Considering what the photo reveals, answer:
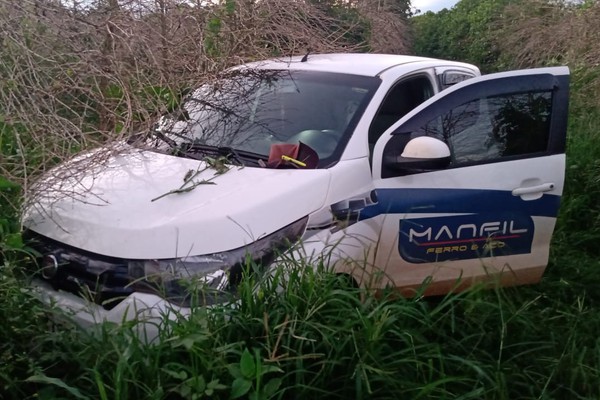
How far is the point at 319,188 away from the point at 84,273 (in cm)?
123

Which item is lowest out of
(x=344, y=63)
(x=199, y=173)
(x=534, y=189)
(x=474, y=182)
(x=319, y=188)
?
(x=534, y=189)

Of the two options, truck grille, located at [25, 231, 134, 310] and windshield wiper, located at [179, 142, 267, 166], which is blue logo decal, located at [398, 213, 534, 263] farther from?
truck grille, located at [25, 231, 134, 310]

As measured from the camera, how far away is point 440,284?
13.0ft

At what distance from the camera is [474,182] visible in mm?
4027

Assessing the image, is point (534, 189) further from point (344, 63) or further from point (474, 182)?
point (344, 63)

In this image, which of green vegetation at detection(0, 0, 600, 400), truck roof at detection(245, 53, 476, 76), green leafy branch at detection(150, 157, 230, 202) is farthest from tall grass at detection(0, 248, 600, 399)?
truck roof at detection(245, 53, 476, 76)

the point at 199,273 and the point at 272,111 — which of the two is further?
the point at 272,111

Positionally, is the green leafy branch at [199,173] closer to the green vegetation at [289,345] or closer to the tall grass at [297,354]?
the green vegetation at [289,345]

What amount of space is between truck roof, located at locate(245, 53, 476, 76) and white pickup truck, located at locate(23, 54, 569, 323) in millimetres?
20

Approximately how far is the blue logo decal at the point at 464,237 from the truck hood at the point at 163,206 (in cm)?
63

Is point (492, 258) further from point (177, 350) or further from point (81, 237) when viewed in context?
point (81, 237)

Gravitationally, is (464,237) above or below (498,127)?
below

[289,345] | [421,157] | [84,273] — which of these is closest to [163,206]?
[84,273]

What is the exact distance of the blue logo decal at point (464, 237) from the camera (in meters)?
3.83
